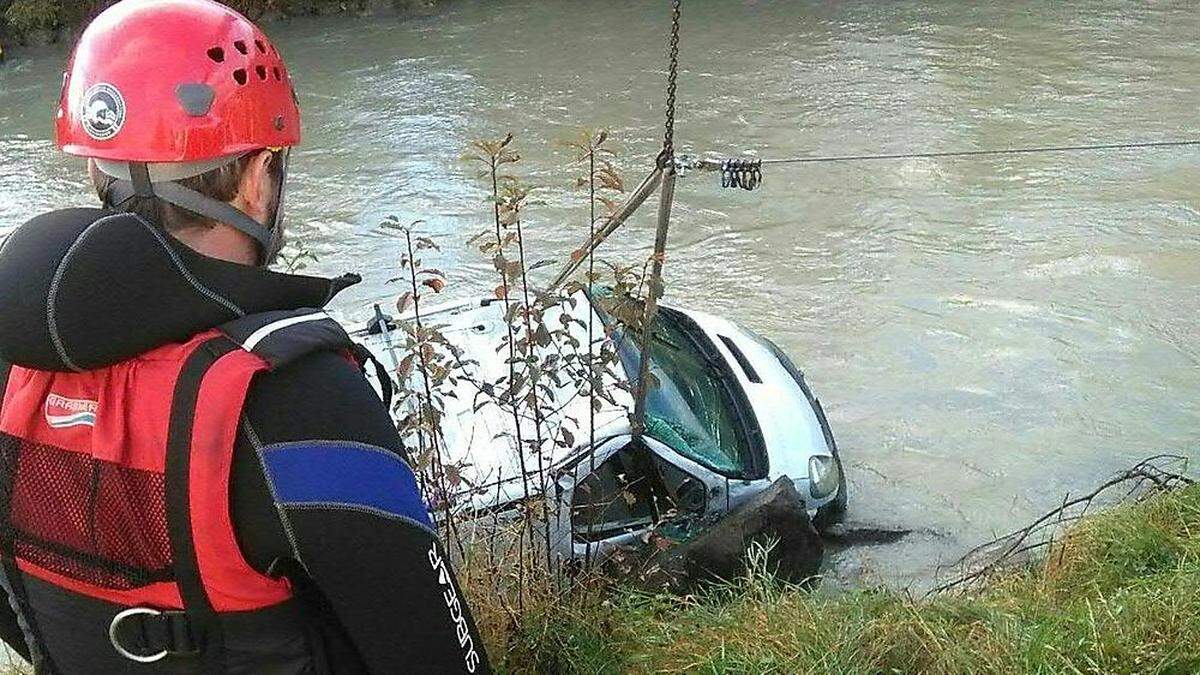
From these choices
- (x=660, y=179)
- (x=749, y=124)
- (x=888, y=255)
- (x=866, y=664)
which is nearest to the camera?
(x=866, y=664)

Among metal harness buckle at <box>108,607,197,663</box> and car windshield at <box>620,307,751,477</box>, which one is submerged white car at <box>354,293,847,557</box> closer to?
car windshield at <box>620,307,751,477</box>

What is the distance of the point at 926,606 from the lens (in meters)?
3.74

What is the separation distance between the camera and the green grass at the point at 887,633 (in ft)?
10.2

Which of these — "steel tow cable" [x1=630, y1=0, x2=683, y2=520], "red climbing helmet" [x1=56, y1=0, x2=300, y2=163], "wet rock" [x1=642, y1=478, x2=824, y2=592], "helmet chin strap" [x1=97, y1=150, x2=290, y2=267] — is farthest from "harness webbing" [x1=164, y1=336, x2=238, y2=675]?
"wet rock" [x1=642, y1=478, x2=824, y2=592]

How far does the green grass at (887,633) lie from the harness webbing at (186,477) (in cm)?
189

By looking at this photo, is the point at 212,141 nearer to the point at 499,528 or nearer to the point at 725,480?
the point at 499,528

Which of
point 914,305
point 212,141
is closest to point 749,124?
point 914,305

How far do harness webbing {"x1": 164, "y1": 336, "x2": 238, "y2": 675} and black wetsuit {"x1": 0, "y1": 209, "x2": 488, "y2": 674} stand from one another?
54mm

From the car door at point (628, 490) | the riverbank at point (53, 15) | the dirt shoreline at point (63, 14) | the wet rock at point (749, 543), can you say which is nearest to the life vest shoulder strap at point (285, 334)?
the car door at point (628, 490)

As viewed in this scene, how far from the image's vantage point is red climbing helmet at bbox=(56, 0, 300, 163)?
66.4 inches

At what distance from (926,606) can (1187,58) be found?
Result: 50.8ft

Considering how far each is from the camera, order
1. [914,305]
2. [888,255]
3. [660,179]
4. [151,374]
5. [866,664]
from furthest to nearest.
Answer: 1. [888,255]
2. [914,305]
3. [660,179]
4. [866,664]
5. [151,374]

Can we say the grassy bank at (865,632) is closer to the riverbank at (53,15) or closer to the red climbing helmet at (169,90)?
the red climbing helmet at (169,90)

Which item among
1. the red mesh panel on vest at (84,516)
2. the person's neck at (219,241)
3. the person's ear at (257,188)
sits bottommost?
the red mesh panel on vest at (84,516)
